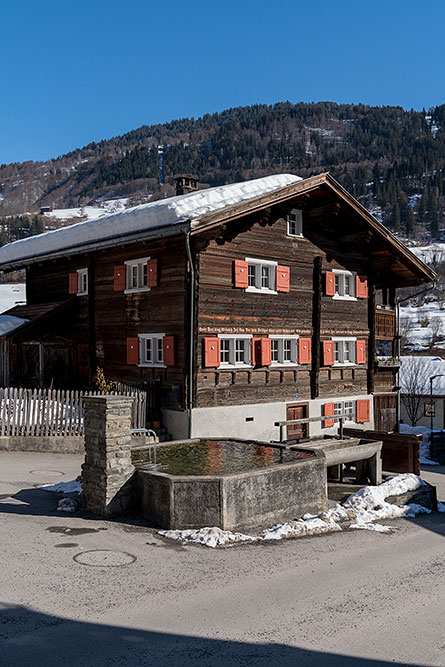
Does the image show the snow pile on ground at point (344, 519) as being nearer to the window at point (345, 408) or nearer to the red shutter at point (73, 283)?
the window at point (345, 408)

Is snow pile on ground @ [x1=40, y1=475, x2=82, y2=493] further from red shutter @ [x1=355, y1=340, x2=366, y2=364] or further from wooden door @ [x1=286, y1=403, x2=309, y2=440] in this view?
red shutter @ [x1=355, y1=340, x2=366, y2=364]

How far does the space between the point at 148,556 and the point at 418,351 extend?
6707 centimetres

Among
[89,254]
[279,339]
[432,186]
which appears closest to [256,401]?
[279,339]

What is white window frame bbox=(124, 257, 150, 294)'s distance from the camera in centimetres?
2125

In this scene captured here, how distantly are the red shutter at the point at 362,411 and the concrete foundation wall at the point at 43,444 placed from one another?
1220 cm

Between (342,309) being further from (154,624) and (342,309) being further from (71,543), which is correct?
(154,624)

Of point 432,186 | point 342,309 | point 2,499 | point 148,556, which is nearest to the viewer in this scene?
point 148,556

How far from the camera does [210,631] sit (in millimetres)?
6750

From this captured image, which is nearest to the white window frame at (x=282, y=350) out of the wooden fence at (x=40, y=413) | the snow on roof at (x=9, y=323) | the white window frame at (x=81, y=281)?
the wooden fence at (x=40, y=413)

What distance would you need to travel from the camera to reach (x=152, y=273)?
67.5 feet

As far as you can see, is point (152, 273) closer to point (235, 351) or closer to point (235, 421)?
point (235, 351)

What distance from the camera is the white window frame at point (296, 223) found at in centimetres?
2314

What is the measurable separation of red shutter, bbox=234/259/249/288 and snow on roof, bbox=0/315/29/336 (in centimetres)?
811

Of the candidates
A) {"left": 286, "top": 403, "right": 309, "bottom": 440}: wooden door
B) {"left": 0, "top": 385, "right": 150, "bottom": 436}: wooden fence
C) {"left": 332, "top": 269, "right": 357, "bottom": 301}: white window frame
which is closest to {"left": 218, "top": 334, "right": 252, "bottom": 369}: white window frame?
{"left": 286, "top": 403, "right": 309, "bottom": 440}: wooden door
